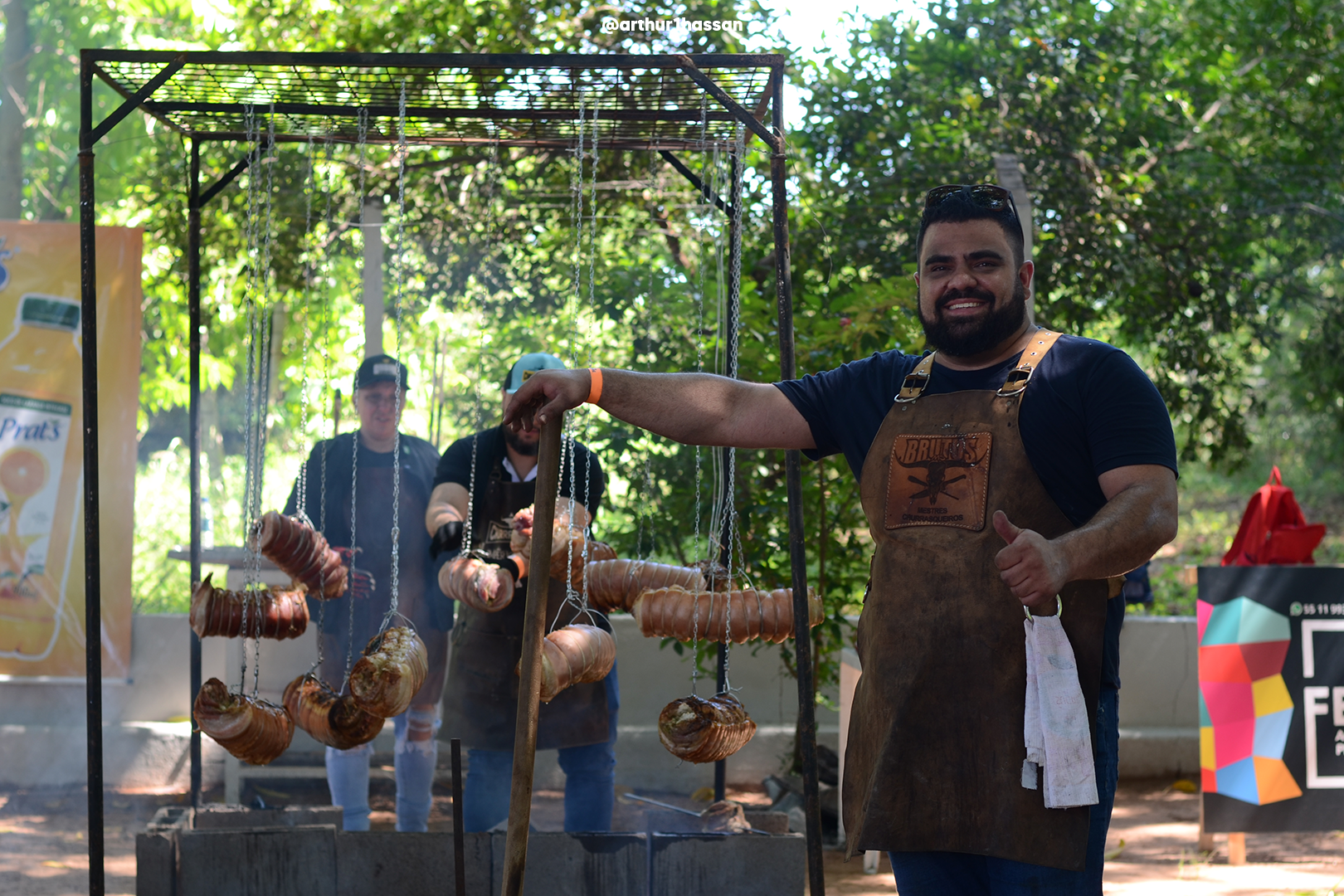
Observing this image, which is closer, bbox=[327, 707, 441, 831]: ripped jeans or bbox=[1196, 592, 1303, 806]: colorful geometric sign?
bbox=[327, 707, 441, 831]: ripped jeans

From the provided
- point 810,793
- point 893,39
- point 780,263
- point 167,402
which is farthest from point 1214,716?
point 167,402

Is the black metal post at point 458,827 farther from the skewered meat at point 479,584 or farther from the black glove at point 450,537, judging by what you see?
the black glove at point 450,537

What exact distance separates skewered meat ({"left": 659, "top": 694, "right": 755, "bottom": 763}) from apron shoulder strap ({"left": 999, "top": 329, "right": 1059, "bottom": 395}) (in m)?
1.29

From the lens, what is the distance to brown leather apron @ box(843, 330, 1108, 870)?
1744mm

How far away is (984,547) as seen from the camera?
1.78 metres

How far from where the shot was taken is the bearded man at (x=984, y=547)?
67.1 inches

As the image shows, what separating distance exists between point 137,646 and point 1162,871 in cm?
486

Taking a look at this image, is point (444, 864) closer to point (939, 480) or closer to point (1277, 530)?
point (939, 480)

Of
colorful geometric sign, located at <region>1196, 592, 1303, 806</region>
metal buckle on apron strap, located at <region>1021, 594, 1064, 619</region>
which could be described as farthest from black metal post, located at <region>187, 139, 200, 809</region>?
colorful geometric sign, located at <region>1196, 592, 1303, 806</region>

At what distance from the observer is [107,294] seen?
196 inches

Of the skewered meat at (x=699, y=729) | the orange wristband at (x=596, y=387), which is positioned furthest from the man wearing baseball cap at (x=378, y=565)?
the orange wristband at (x=596, y=387)

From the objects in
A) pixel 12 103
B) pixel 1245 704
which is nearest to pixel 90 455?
pixel 1245 704

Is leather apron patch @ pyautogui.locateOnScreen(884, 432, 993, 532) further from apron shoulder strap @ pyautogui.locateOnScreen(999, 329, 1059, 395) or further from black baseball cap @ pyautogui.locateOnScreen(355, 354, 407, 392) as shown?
black baseball cap @ pyautogui.locateOnScreen(355, 354, 407, 392)

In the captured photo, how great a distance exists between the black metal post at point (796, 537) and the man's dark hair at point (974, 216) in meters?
1.10
